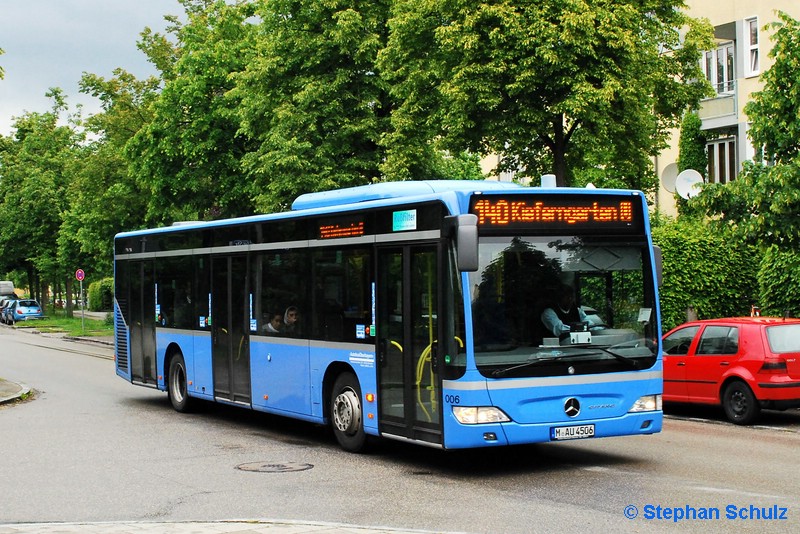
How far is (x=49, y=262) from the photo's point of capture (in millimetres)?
71938

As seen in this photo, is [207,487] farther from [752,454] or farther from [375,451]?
[752,454]

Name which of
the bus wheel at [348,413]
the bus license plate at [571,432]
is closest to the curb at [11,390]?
the bus wheel at [348,413]

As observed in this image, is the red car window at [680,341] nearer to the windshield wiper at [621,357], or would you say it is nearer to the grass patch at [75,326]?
the windshield wiper at [621,357]

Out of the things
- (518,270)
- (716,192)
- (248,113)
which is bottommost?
(518,270)

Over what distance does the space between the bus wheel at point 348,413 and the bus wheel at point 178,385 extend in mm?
5594

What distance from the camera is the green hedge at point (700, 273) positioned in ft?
89.2

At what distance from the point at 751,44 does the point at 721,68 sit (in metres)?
1.92

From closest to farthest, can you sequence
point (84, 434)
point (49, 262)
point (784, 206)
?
point (84, 434)
point (784, 206)
point (49, 262)

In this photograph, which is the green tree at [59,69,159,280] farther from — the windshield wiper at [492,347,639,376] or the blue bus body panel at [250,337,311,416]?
the windshield wiper at [492,347,639,376]

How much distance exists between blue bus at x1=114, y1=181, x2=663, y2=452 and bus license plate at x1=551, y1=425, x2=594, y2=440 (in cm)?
1

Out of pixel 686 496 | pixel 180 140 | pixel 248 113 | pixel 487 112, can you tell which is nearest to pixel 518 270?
pixel 686 496

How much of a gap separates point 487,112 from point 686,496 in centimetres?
1541

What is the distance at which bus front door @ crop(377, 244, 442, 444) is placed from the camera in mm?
11758

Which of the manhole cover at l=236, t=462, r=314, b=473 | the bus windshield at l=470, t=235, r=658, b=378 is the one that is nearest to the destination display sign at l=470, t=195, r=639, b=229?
the bus windshield at l=470, t=235, r=658, b=378
